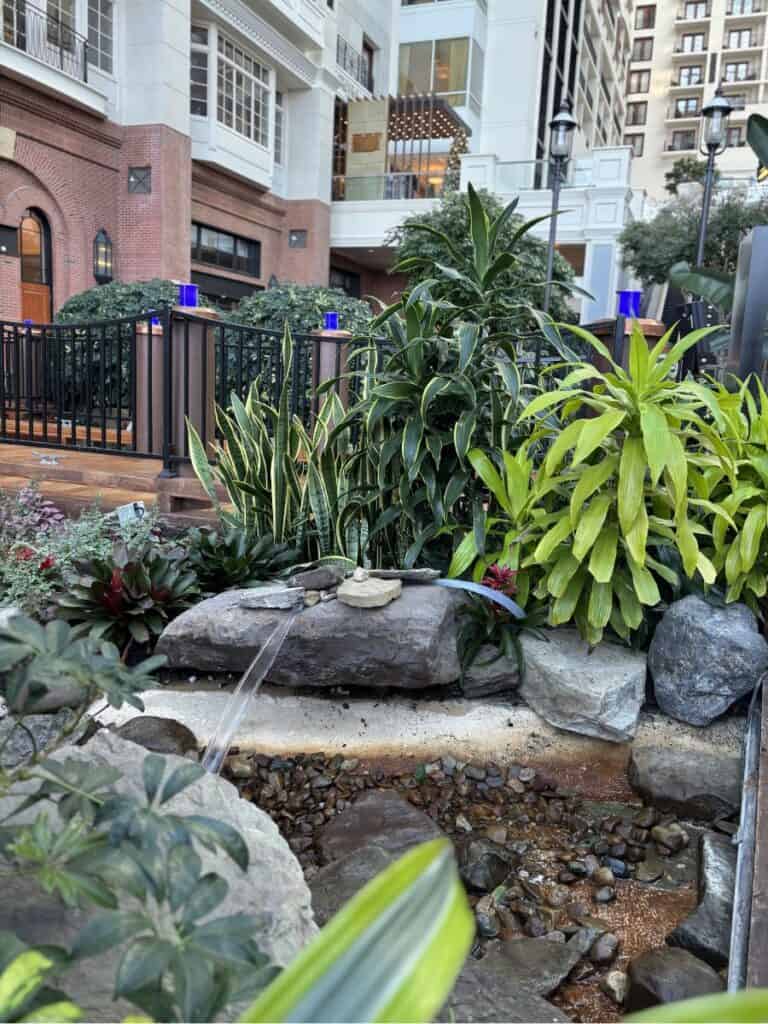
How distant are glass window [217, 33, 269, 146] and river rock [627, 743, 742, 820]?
16.6m

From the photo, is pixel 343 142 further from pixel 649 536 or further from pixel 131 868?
pixel 131 868

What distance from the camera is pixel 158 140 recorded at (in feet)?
44.9

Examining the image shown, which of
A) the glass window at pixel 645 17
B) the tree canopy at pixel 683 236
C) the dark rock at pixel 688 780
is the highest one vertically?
the glass window at pixel 645 17

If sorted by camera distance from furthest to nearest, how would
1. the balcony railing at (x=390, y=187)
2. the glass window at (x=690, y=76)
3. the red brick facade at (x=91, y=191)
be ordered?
the glass window at (x=690, y=76)
the balcony railing at (x=390, y=187)
the red brick facade at (x=91, y=191)

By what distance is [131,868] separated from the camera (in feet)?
2.87

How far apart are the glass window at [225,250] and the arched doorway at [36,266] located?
389cm

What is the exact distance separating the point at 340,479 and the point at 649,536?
136 centimetres

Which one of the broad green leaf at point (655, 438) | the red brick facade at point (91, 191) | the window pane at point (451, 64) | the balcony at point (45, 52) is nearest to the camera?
the broad green leaf at point (655, 438)

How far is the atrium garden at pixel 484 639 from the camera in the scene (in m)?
2.14

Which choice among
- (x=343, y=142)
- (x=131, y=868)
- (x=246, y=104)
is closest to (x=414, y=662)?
(x=131, y=868)

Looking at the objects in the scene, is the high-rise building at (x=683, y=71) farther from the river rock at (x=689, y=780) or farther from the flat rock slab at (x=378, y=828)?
the flat rock slab at (x=378, y=828)

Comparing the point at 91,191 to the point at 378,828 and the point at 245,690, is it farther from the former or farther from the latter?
the point at 378,828

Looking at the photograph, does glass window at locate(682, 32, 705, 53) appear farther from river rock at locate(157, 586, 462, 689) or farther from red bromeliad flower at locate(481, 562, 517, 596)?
river rock at locate(157, 586, 462, 689)

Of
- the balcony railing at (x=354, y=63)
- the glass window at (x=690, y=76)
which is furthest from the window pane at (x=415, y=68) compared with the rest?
the glass window at (x=690, y=76)
